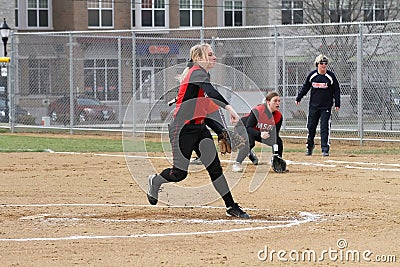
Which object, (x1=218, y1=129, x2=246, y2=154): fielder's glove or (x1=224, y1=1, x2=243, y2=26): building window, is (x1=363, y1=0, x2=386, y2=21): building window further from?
(x1=218, y1=129, x2=246, y2=154): fielder's glove

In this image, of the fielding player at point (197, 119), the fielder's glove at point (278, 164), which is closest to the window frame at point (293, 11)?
the fielder's glove at point (278, 164)

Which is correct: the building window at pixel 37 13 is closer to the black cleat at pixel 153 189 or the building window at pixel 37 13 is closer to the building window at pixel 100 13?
the building window at pixel 100 13

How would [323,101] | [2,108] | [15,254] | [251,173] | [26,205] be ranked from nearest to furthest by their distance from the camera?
[15,254], [26,205], [251,173], [323,101], [2,108]

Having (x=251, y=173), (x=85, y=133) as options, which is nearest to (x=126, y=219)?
(x=251, y=173)

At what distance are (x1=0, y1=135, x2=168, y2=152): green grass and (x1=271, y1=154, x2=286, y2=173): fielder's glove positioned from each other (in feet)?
18.3

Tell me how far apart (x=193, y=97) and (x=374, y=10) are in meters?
36.8

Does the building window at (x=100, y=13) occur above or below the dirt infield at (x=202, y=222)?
above

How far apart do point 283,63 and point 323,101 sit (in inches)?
169

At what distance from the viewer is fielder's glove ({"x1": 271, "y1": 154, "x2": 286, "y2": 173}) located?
1500 centimetres

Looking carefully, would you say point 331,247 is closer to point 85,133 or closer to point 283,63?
point 283,63

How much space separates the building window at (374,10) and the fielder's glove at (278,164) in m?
31.3

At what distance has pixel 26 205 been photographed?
11.4 m

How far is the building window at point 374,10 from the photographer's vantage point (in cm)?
4562

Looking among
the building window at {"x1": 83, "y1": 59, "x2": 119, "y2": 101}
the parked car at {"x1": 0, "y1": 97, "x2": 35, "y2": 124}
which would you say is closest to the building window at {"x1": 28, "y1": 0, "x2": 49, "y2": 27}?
the building window at {"x1": 83, "y1": 59, "x2": 119, "y2": 101}
